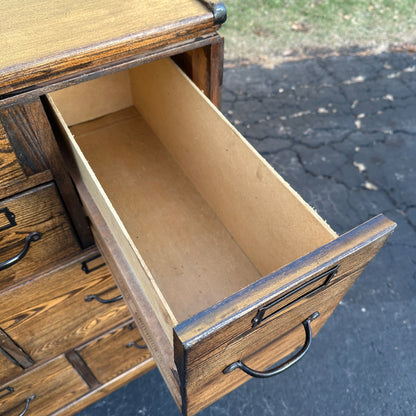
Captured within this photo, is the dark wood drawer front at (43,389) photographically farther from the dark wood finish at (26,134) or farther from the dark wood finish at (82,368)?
the dark wood finish at (26,134)

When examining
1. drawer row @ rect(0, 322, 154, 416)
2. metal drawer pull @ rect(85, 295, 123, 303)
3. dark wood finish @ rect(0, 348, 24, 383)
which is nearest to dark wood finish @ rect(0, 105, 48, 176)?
metal drawer pull @ rect(85, 295, 123, 303)

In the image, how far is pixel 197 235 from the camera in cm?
96

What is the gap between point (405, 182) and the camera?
5.91 ft

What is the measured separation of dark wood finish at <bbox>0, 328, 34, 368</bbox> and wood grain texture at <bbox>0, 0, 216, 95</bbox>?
1.79ft

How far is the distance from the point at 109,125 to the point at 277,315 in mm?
848

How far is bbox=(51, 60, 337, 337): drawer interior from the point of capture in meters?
0.73

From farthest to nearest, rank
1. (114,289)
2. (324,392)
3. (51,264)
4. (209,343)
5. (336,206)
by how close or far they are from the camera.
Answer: (336,206)
(324,392)
(114,289)
(51,264)
(209,343)

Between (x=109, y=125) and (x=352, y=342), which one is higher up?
(x=109, y=125)

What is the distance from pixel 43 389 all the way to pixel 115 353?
205mm

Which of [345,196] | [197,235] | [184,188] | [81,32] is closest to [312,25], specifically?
[345,196]

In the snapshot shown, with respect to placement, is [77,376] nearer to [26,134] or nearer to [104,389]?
[104,389]

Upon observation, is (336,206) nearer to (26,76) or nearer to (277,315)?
(277,315)

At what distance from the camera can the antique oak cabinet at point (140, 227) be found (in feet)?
1.71

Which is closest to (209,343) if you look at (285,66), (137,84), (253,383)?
(137,84)
